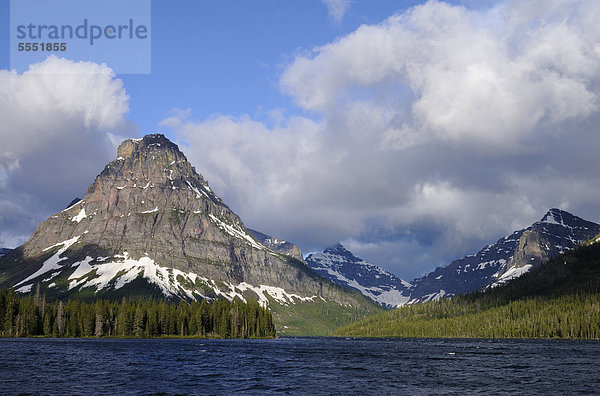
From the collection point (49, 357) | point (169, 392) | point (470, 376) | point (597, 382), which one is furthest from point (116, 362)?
point (597, 382)

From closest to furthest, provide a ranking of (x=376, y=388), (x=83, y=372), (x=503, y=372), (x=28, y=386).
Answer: (x=28, y=386) → (x=376, y=388) → (x=83, y=372) → (x=503, y=372)

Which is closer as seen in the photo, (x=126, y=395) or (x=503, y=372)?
(x=126, y=395)

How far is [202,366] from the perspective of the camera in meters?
111

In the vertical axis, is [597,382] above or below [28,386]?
below

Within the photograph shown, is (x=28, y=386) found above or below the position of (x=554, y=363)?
above

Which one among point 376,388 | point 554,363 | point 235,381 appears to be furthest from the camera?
point 554,363

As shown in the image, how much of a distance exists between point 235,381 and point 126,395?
2223 cm

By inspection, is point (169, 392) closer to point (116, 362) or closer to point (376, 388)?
point (376, 388)

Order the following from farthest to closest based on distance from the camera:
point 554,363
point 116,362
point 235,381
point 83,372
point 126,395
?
point 554,363 < point 116,362 < point 83,372 < point 235,381 < point 126,395

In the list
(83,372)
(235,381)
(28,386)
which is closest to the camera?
(28,386)

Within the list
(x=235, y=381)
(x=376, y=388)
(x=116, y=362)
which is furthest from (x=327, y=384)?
(x=116, y=362)

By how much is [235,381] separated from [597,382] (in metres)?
59.4

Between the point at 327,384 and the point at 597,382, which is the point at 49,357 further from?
the point at 597,382

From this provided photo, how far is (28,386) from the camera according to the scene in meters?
73.3
